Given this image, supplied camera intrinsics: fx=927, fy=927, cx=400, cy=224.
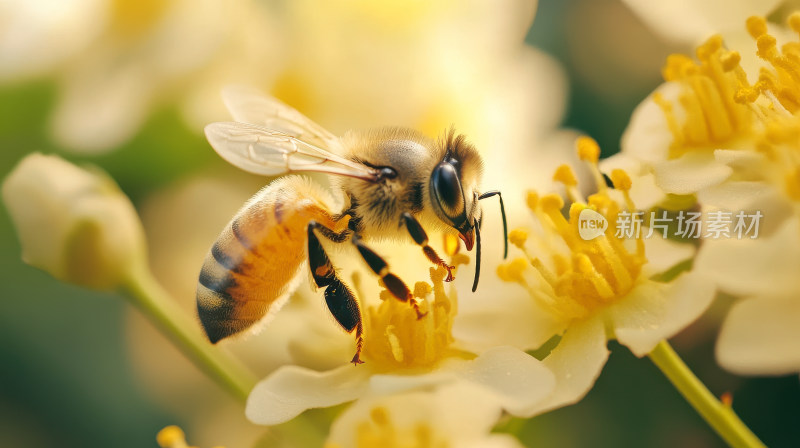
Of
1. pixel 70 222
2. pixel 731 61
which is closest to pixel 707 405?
pixel 731 61

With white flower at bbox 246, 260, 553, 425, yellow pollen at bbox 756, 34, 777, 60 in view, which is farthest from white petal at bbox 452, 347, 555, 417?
yellow pollen at bbox 756, 34, 777, 60

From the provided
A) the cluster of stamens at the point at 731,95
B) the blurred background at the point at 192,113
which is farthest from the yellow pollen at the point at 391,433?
the blurred background at the point at 192,113

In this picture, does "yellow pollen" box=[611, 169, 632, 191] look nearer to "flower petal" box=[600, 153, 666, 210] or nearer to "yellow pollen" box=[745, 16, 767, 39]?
"flower petal" box=[600, 153, 666, 210]

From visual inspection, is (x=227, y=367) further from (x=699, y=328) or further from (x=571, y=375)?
(x=699, y=328)

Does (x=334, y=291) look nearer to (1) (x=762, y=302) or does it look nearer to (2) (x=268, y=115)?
(2) (x=268, y=115)

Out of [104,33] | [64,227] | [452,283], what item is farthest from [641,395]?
[104,33]

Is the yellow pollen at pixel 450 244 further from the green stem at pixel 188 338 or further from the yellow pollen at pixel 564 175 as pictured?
the green stem at pixel 188 338
